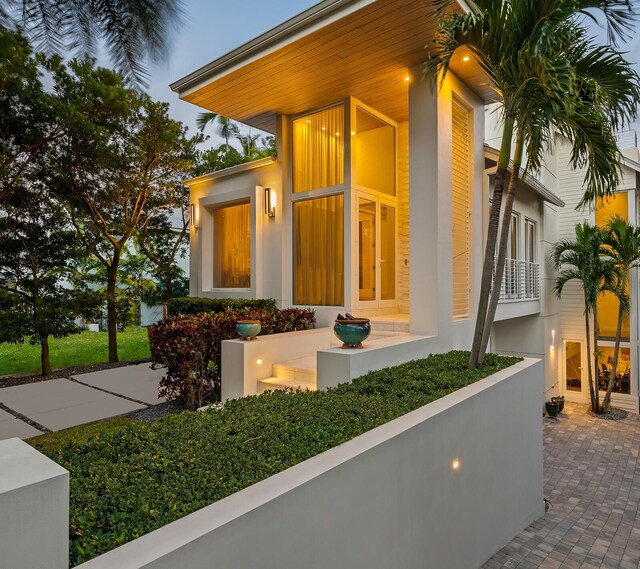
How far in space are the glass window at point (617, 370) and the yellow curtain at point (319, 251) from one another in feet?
37.0

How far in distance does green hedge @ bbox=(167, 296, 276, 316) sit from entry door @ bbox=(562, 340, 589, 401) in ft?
38.3

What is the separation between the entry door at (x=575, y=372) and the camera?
Result: 560 inches

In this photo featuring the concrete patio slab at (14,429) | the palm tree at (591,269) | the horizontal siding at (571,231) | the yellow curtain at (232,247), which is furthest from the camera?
the horizontal siding at (571,231)

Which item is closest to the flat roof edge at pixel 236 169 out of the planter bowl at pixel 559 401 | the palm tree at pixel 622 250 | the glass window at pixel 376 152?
the glass window at pixel 376 152

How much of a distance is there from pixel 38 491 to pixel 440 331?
569cm

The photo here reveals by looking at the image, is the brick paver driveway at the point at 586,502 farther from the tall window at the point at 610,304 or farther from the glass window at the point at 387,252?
the glass window at the point at 387,252

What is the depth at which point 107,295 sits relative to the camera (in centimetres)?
931

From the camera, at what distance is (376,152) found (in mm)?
8273


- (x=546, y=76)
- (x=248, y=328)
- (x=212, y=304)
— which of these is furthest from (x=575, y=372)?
(x=248, y=328)

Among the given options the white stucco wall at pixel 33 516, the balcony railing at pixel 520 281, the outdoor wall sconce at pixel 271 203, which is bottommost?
the white stucco wall at pixel 33 516

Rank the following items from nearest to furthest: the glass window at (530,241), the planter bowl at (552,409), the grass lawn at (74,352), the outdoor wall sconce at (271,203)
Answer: the outdoor wall sconce at (271,203) → the grass lawn at (74,352) → the glass window at (530,241) → the planter bowl at (552,409)

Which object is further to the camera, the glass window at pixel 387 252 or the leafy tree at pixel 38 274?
the leafy tree at pixel 38 274

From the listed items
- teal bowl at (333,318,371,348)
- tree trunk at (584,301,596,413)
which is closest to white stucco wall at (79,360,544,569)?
teal bowl at (333,318,371,348)

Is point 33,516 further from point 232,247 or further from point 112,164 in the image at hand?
point 112,164
